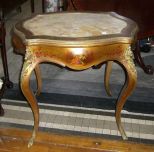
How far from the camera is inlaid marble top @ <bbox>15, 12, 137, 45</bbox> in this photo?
1.41 metres

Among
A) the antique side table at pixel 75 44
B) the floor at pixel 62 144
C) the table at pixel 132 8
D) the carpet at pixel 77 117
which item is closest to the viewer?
the antique side table at pixel 75 44

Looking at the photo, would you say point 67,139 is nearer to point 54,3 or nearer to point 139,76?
point 139,76

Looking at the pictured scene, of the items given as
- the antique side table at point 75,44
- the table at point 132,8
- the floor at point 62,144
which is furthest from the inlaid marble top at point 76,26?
the floor at point 62,144

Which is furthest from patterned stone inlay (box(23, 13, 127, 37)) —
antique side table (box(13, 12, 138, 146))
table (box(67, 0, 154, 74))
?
table (box(67, 0, 154, 74))

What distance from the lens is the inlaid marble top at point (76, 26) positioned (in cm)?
141

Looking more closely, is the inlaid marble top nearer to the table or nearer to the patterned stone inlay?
the patterned stone inlay

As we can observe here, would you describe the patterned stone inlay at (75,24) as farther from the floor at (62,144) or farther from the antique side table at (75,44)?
the floor at (62,144)

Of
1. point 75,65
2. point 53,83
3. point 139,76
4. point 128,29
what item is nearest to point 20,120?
point 53,83

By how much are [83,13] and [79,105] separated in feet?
2.08

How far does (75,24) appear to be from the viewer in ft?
5.08

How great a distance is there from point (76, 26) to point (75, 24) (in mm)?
36

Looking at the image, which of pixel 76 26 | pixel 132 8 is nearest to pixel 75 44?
pixel 76 26

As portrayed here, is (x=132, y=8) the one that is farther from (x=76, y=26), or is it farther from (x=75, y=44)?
(x=75, y=44)

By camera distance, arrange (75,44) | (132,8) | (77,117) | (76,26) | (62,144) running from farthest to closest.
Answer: (132,8) → (77,117) → (62,144) → (76,26) → (75,44)
